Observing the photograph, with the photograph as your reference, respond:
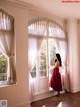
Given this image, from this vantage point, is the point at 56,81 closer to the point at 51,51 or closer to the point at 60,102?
the point at 60,102

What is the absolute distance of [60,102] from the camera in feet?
16.2

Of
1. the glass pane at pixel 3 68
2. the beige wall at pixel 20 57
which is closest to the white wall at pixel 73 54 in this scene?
the beige wall at pixel 20 57

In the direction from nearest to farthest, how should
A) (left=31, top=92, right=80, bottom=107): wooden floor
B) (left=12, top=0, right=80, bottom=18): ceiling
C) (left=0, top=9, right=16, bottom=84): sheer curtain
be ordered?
1. (left=0, top=9, right=16, bottom=84): sheer curtain
2. (left=12, top=0, right=80, bottom=18): ceiling
3. (left=31, top=92, right=80, bottom=107): wooden floor

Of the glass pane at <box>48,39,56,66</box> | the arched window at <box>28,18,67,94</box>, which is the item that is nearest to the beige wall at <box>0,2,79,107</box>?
the arched window at <box>28,18,67,94</box>

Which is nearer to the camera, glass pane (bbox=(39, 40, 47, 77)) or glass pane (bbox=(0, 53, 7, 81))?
glass pane (bbox=(0, 53, 7, 81))

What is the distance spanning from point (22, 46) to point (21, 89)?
4.11 feet

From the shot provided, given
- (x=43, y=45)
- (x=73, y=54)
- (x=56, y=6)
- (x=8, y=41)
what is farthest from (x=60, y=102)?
(x=56, y=6)

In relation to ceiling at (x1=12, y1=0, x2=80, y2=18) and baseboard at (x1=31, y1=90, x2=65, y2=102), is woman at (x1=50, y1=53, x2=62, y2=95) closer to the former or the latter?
baseboard at (x1=31, y1=90, x2=65, y2=102)

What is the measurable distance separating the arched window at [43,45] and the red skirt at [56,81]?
22 centimetres

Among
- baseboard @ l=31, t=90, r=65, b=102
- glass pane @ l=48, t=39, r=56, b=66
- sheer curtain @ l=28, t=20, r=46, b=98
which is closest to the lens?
sheer curtain @ l=28, t=20, r=46, b=98

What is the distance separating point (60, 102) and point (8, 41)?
2.55 metres

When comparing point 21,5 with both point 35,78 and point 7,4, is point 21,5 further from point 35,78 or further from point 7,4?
point 35,78

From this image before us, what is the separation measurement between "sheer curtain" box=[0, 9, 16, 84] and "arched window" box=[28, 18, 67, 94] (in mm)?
780

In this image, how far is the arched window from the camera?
510 centimetres
